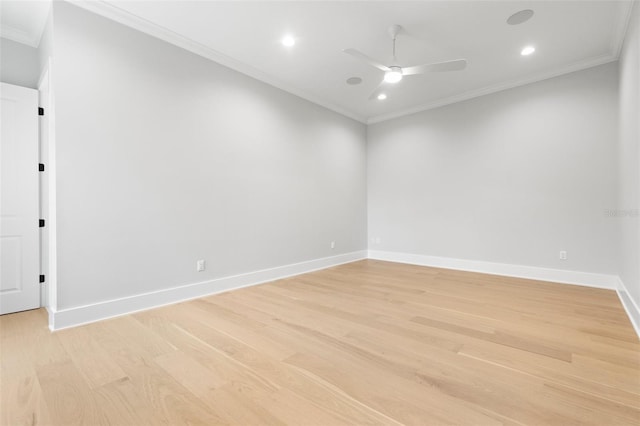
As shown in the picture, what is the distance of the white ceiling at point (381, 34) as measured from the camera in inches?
111

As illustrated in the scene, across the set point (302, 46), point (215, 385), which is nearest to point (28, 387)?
point (215, 385)

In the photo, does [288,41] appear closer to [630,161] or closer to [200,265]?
[200,265]

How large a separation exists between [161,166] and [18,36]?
2034 millimetres

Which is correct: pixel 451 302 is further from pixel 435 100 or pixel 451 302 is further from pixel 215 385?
pixel 435 100

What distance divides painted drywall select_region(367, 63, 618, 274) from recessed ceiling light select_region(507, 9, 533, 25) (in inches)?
66.4

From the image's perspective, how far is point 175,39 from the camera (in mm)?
3283

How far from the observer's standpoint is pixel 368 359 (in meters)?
1.99

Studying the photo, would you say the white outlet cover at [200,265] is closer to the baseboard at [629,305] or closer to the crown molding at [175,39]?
the crown molding at [175,39]

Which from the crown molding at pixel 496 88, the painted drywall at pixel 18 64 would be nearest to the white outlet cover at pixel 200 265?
the painted drywall at pixel 18 64

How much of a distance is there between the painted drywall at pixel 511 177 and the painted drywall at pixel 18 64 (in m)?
5.35

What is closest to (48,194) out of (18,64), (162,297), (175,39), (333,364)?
(162,297)

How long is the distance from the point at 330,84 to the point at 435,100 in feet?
6.67

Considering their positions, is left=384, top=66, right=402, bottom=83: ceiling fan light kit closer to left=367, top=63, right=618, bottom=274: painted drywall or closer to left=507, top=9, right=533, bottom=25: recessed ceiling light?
left=507, top=9, right=533, bottom=25: recessed ceiling light

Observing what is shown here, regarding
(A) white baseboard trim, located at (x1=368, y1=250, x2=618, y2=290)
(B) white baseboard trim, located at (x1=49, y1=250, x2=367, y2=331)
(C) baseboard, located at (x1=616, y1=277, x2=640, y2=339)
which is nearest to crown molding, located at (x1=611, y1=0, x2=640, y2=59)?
(C) baseboard, located at (x1=616, y1=277, x2=640, y2=339)
